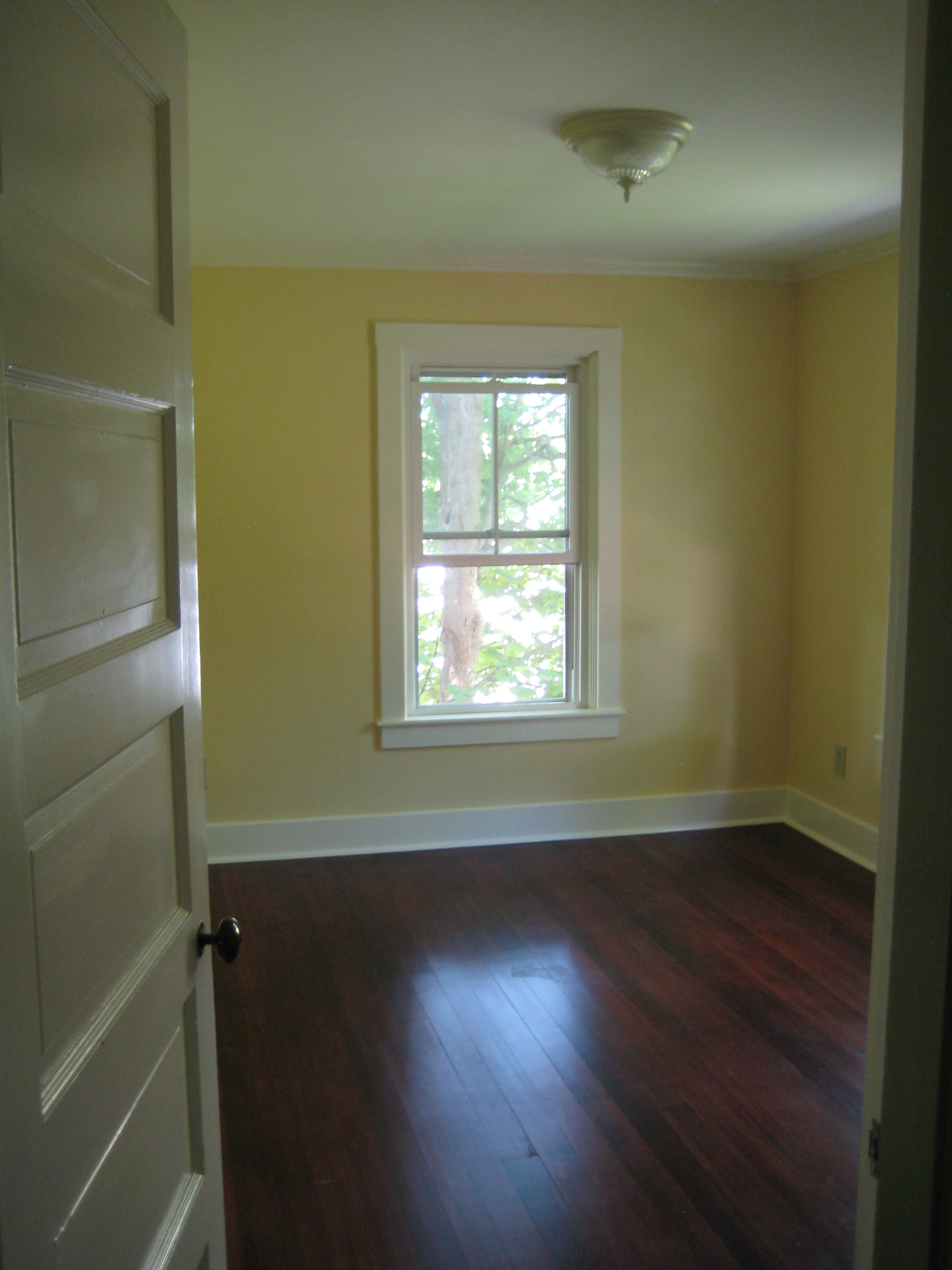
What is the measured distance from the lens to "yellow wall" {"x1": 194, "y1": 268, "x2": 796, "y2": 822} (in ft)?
14.3

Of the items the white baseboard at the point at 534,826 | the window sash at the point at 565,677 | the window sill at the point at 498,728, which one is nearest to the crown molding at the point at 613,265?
the window sash at the point at 565,677

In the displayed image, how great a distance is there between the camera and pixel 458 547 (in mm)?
4609

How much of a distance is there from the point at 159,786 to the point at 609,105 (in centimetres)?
208

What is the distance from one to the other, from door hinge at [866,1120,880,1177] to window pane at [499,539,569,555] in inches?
135

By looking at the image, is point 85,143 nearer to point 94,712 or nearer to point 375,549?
point 94,712

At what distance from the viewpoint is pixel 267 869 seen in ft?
14.4

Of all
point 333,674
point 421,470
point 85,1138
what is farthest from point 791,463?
point 85,1138

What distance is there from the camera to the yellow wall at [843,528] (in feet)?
14.0

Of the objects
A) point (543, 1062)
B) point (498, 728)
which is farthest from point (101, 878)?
point (498, 728)

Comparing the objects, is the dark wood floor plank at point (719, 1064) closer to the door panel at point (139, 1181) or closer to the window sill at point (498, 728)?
the window sill at point (498, 728)

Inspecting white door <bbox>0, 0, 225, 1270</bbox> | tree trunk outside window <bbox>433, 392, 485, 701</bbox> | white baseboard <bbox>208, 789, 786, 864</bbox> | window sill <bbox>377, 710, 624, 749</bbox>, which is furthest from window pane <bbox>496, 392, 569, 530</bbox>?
white door <bbox>0, 0, 225, 1270</bbox>

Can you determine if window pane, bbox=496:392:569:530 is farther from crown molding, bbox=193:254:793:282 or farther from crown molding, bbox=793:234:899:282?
crown molding, bbox=793:234:899:282

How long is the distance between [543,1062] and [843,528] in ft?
8.84

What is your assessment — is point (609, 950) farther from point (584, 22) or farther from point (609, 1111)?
point (584, 22)
